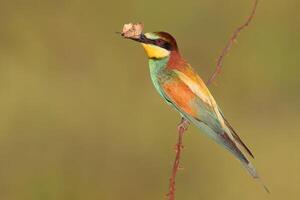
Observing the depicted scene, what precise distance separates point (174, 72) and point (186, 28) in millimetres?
2628

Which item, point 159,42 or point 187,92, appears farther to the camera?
point 187,92

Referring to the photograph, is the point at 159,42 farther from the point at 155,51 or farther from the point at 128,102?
the point at 128,102

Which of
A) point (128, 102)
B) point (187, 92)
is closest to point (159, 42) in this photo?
point (187, 92)

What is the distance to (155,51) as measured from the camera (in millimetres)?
1876

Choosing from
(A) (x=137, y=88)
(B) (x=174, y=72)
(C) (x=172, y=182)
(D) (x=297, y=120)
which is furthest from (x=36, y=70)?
(C) (x=172, y=182)

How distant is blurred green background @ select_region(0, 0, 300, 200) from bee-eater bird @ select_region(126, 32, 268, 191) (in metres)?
1.53

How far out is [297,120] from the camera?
4145mm

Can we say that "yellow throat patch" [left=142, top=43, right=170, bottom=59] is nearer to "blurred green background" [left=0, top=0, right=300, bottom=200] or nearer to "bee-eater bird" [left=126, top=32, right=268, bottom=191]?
"bee-eater bird" [left=126, top=32, right=268, bottom=191]

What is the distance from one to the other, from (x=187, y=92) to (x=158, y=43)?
0.15 metres

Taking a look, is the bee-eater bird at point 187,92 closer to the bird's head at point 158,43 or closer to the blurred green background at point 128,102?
the bird's head at point 158,43

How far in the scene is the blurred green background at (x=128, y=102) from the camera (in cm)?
361

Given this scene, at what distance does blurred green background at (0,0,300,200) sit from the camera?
3607 mm

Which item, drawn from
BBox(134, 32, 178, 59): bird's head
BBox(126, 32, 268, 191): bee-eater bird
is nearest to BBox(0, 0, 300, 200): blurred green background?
BBox(126, 32, 268, 191): bee-eater bird

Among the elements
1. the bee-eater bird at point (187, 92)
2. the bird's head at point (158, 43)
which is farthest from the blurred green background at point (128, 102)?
the bird's head at point (158, 43)
